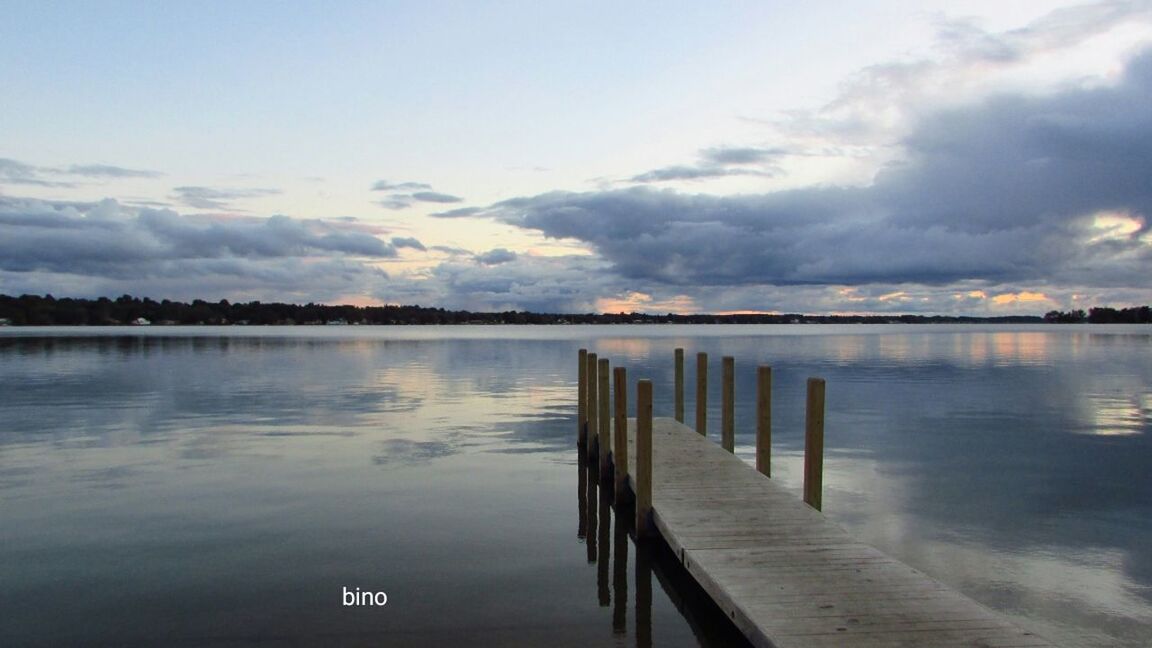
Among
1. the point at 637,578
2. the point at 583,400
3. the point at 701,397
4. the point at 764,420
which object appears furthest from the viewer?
the point at 583,400

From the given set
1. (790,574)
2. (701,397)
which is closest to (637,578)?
(790,574)

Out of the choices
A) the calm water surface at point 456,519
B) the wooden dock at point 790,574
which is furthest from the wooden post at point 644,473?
the calm water surface at point 456,519

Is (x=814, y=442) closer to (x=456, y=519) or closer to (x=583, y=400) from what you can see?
(x=456, y=519)

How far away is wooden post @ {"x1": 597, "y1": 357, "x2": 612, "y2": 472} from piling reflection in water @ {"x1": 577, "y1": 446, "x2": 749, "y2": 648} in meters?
0.91

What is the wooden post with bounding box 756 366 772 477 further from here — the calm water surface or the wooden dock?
the calm water surface

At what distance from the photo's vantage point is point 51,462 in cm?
1738

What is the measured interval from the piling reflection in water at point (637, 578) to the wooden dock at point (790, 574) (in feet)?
1.66

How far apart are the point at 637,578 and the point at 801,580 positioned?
309cm

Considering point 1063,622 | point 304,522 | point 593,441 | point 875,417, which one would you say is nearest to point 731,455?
point 593,441

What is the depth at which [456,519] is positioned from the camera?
1283cm

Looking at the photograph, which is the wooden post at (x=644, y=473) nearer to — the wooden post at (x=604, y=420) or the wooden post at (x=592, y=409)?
the wooden post at (x=604, y=420)

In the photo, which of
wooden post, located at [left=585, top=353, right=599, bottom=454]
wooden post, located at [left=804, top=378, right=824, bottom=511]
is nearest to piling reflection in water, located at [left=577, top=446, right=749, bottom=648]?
wooden post, located at [left=804, top=378, right=824, bottom=511]

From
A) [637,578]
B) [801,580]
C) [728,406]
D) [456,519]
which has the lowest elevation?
[637,578]

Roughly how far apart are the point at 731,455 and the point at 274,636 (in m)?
8.53
